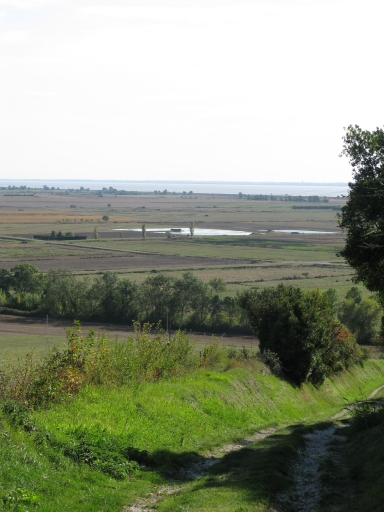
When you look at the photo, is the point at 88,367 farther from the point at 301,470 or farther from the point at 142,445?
the point at 301,470

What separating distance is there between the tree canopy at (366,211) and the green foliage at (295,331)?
36.5 ft

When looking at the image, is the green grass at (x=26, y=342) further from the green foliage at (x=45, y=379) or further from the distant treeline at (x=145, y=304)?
the green foliage at (x=45, y=379)

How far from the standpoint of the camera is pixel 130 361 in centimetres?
2230

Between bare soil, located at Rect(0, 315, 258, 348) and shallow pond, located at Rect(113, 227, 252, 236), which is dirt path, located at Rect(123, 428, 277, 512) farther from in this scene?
shallow pond, located at Rect(113, 227, 252, 236)

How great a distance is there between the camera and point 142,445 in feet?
55.9

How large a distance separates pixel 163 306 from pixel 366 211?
1679 inches

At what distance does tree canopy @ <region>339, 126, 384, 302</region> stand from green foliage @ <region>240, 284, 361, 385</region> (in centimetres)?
1112

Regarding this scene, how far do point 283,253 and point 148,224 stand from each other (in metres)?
75.5

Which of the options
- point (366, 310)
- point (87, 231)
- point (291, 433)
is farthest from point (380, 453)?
point (87, 231)

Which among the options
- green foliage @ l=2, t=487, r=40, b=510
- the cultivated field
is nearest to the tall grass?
green foliage @ l=2, t=487, r=40, b=510

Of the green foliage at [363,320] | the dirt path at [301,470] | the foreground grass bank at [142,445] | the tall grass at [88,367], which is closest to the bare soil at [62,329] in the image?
the green foliage at [363,320]

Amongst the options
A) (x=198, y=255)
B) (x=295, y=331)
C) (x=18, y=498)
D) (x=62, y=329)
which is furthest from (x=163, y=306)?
(x=198, y=255)

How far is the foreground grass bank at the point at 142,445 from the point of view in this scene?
41.2ft

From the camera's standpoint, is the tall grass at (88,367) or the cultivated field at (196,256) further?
the cultivated field at (196,256)
